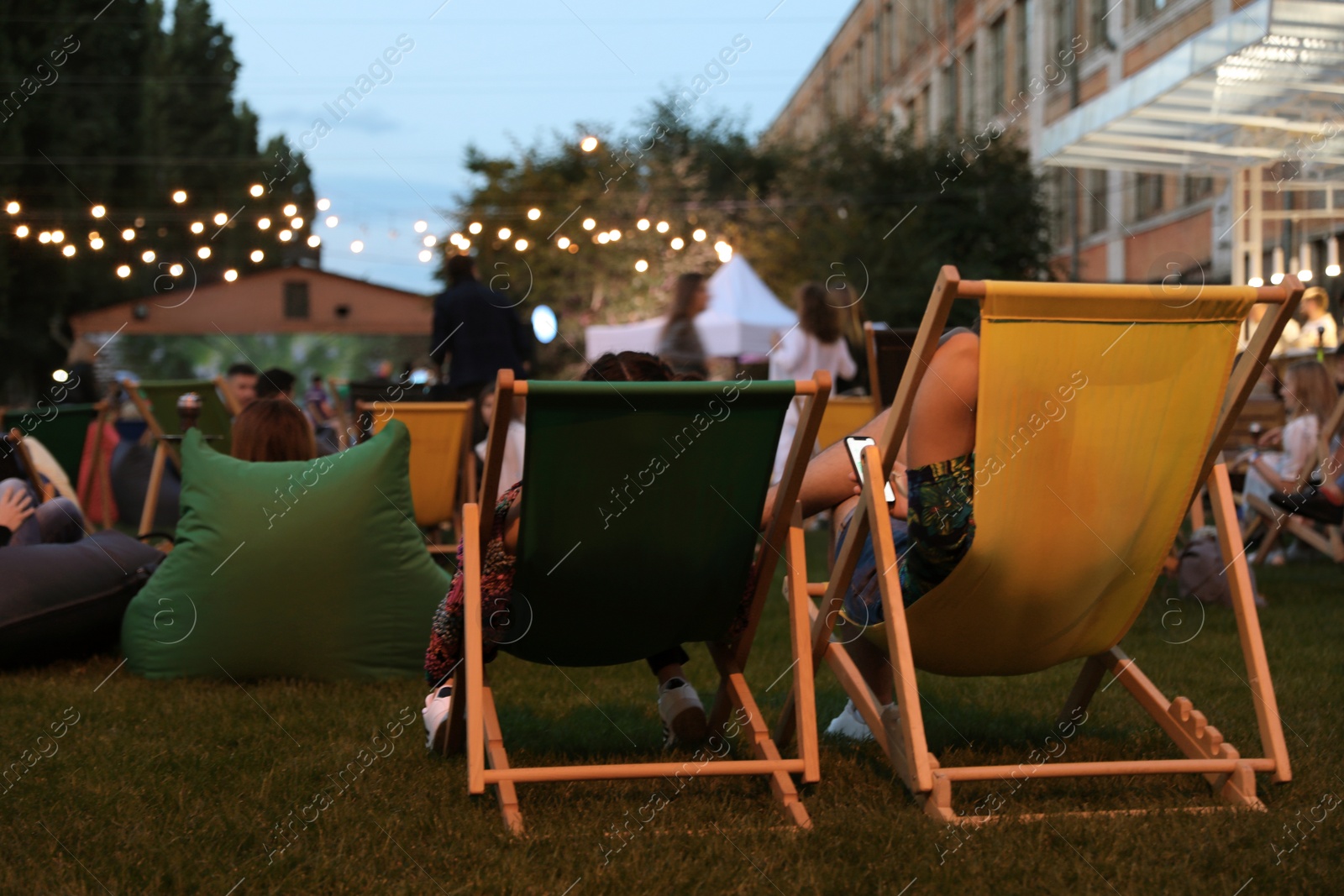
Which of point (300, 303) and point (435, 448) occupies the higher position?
point (300, 303)

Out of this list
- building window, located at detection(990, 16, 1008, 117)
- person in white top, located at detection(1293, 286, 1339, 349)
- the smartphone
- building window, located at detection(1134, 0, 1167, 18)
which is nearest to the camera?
the smartphone

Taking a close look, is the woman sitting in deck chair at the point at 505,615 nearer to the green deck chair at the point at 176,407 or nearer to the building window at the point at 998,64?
the green deck chair at the point at 176,407

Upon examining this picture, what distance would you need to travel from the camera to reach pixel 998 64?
99.3ft

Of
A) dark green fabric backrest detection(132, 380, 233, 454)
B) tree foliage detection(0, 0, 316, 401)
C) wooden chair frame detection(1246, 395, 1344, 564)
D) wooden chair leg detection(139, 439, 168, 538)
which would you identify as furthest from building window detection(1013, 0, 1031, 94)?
wooden chair leg detection(139, 439, 168, 538)

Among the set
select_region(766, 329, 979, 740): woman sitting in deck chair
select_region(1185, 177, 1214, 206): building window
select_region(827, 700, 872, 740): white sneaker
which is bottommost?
select_region(827, 700, 872, 740): white sneaker

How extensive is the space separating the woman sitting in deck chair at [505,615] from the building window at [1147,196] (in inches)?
862

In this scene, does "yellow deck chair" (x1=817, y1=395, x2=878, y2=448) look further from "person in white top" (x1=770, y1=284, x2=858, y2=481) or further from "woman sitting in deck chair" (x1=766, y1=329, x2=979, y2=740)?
"woman sitting in deck chair" (x1=766, y1=329, x2=979, y2=740)

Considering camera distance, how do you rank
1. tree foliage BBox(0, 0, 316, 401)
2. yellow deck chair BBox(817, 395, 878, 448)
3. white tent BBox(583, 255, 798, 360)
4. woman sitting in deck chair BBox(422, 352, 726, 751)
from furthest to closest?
1. tree foliage BBox(0, 0, 316, 401)
2. white tent BBox(583, 255, 798, 360)
3. yellow deck chair BBox(817, 395, 878, 448)
4. woman sitting in deck chair BBox(422, 352, 726, 751)

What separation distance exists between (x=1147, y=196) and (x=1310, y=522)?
1756 centimetres

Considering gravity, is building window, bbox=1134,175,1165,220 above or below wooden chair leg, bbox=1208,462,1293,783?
above

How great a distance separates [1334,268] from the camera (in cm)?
1345

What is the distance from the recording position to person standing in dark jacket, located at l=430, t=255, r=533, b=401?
8.37 m

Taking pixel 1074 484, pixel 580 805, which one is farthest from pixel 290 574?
pixel 1074 484

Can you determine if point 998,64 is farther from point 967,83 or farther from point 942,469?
point 942,469
